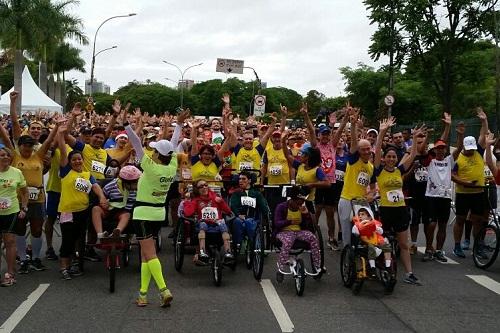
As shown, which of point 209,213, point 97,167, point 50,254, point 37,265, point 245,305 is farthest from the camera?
point 50,254

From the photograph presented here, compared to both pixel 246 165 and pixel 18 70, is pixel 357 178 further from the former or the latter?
pixel 18 70

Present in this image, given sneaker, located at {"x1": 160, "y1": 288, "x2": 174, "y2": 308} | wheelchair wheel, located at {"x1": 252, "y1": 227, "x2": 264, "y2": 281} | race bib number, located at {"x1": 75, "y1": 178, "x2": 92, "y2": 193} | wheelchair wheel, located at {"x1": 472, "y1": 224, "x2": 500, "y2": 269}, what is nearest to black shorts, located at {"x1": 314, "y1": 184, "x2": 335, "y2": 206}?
wheelchair wheel, located at {"x1": 472, "y1": 224, "x2": 500, "y2": 269}

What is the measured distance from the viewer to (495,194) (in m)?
9.72

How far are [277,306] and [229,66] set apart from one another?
19325 millimetres

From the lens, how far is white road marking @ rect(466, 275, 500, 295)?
786 centimetres

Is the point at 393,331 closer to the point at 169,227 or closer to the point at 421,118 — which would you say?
the point at 169,227

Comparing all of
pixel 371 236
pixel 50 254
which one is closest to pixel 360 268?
pixel 371 236

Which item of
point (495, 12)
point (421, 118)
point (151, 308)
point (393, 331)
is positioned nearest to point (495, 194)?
point (393, 331)

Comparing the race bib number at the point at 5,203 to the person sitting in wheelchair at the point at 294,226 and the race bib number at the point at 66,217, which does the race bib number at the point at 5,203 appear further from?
the person sitting in wheelchair at the point at 294,226

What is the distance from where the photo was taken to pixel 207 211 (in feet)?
26.8

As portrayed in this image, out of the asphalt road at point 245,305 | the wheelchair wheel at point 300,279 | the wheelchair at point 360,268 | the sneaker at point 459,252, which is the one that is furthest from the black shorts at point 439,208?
the wheelchair wheel at point 300,279

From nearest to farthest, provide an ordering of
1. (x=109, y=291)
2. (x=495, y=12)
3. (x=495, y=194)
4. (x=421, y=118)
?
1. (x=109, y=291)
2. (x=495, y=194)
3. (x=495, y=12)
4. (x=421, y=118)

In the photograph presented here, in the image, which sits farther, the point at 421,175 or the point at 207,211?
the point at 421,175

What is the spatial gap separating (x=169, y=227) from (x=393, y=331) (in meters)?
A: 6.82
